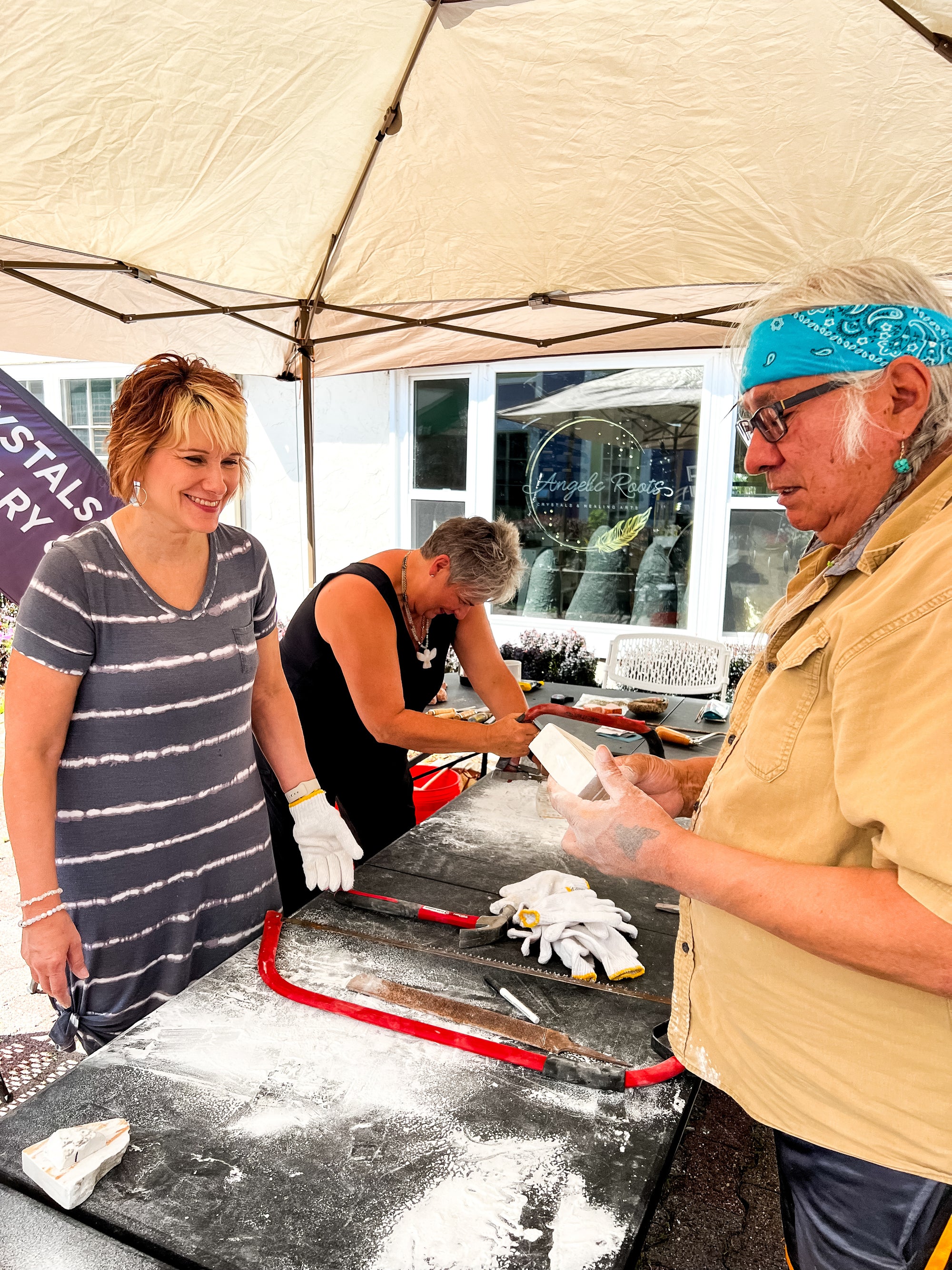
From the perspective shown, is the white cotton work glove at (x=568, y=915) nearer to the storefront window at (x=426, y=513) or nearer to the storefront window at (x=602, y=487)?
the storefront window at (x=602, y=487)

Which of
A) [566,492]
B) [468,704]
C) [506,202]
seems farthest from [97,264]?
[566,492]

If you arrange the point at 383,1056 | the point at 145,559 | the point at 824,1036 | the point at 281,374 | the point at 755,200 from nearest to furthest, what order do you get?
the point at 824,1036
the point at 383,1056
the point at 145,559
the point at 755,200
the point at 281,374

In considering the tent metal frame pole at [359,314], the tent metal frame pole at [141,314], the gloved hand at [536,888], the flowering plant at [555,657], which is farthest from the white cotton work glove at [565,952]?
the flowering plant at [555,657]

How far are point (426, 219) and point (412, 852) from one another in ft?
7.92

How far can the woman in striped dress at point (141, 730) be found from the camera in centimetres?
153

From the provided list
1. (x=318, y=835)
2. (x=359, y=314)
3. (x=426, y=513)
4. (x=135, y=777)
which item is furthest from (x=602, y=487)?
(x=135, y=777)

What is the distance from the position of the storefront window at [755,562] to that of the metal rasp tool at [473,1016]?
561cm

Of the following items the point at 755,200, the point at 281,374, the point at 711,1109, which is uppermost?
the point at 755,200

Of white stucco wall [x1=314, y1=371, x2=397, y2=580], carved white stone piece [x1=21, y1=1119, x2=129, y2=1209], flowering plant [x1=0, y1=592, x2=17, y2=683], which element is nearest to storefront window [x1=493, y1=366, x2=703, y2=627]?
white stucco wall [x1=314, y1=371, x2=397, y2=580]

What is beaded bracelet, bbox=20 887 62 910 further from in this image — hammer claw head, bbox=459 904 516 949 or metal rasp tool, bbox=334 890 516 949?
hammer claw head, bbox=459 904 516 949

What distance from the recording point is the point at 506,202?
2.87 m

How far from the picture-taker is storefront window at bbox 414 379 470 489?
7441mm

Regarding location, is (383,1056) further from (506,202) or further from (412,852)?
(506,202)

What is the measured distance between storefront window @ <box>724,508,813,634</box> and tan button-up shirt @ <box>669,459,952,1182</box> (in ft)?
19.1
